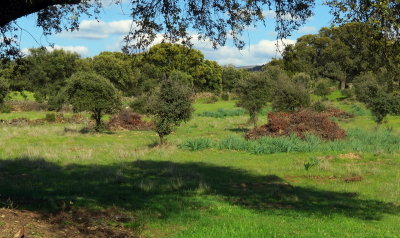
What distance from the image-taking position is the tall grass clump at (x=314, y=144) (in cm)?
2444

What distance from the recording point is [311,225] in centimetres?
879

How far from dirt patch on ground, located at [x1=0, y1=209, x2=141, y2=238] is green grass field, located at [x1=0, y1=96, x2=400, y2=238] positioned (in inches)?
16.2

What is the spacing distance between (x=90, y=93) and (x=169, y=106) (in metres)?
10.6

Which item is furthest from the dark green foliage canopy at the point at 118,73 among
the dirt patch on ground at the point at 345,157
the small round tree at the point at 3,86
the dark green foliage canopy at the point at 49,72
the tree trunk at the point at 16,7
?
the tree trunk at the point at 16,7

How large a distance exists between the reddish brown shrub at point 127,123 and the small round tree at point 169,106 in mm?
13670

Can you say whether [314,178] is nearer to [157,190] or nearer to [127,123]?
[157,190]

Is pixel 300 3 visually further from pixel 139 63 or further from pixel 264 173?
pixel 264 173

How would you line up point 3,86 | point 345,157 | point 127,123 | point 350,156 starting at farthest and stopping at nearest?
point 127,123 → point 3,86 → point 350,156 → point 345,157

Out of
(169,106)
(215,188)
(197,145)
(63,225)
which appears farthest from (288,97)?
(63,225)

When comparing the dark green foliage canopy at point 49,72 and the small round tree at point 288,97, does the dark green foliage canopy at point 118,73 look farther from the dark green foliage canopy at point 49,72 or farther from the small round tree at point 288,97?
the small round tree at point 288,97

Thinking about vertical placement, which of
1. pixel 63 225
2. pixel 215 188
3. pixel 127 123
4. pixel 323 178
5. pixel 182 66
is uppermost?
pixel 182 66

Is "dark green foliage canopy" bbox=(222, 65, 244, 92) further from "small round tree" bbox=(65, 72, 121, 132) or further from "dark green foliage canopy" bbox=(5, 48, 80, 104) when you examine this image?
"small round tree" bbox=(65, 72, 121, 132)

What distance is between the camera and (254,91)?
125ft

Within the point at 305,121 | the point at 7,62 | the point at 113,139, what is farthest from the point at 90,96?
the point at 7,62
